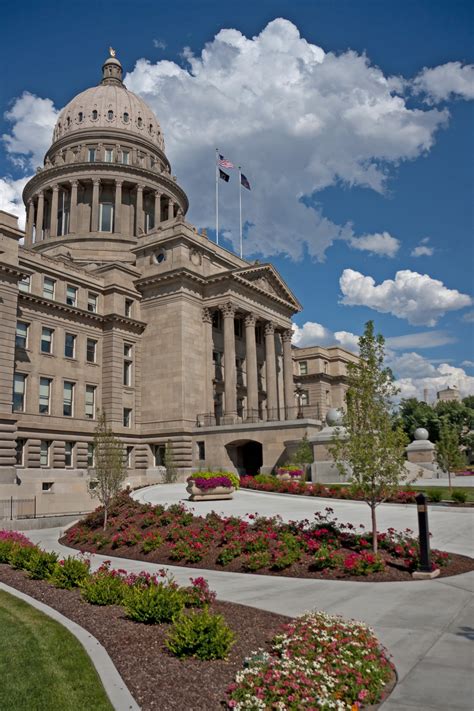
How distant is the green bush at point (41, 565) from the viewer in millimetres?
14555

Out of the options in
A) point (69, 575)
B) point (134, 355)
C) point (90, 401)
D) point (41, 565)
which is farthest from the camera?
→ point (134, 355)

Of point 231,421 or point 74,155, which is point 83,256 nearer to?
point 74,155

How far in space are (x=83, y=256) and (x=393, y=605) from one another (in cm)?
6213

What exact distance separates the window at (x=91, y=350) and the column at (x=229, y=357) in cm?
1201


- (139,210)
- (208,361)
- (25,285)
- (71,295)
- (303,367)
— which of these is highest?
(139,210)

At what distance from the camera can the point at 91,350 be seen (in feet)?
171

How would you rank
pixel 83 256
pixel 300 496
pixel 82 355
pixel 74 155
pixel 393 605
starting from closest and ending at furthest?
1. pixel 393 605
2. pixel 300 496
3. pixel 82 355
4. pixel 83 256
5. pixel 74 155

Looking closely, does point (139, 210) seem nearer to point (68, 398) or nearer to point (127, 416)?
point (127, 416)

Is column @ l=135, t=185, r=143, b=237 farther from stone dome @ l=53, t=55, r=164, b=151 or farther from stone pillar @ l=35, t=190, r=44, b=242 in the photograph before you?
stone pillar @ l=35, t=190, r=44, b=242

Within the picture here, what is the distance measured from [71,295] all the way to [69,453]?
13857mm

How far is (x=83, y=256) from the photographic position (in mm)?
67312

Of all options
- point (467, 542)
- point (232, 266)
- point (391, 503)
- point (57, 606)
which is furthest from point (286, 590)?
point (232, 266)

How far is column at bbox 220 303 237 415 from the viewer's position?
52750 millimetres

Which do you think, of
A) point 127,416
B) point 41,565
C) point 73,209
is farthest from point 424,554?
point 73,209
